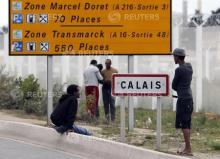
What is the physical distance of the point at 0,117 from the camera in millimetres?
20953

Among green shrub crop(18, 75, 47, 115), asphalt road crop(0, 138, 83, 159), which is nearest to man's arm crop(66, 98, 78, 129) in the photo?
asphalt road crop(0, 138, 83, 159)

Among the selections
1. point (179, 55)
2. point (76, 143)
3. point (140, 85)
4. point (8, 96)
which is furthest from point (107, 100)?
point (179, 55)

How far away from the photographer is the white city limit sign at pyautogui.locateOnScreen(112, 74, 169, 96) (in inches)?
542

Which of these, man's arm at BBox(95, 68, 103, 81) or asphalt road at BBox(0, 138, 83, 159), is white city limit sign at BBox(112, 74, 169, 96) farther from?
man's arm at BBox(95, 68, 103, 81)

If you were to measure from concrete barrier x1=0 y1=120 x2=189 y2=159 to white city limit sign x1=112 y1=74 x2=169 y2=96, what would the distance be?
102 centimetres

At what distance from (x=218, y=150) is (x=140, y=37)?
4900 mm

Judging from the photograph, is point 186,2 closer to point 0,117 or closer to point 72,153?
point 0,117

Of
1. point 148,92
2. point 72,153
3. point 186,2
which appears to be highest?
point 186,2

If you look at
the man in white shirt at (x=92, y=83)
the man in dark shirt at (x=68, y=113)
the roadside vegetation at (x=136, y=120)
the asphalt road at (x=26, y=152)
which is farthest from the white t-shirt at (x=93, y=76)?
the man in dark shirt at (x=68, y=113)

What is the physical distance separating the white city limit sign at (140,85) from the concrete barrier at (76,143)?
3.34 feet

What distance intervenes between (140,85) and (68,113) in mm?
2223

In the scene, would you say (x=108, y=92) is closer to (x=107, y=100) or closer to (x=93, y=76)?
(x=107, y=100)

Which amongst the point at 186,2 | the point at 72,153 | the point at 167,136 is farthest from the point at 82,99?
the point at 186,2

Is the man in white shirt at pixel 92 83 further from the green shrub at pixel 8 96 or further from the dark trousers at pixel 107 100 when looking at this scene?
the green shrub at pixel 8 96
